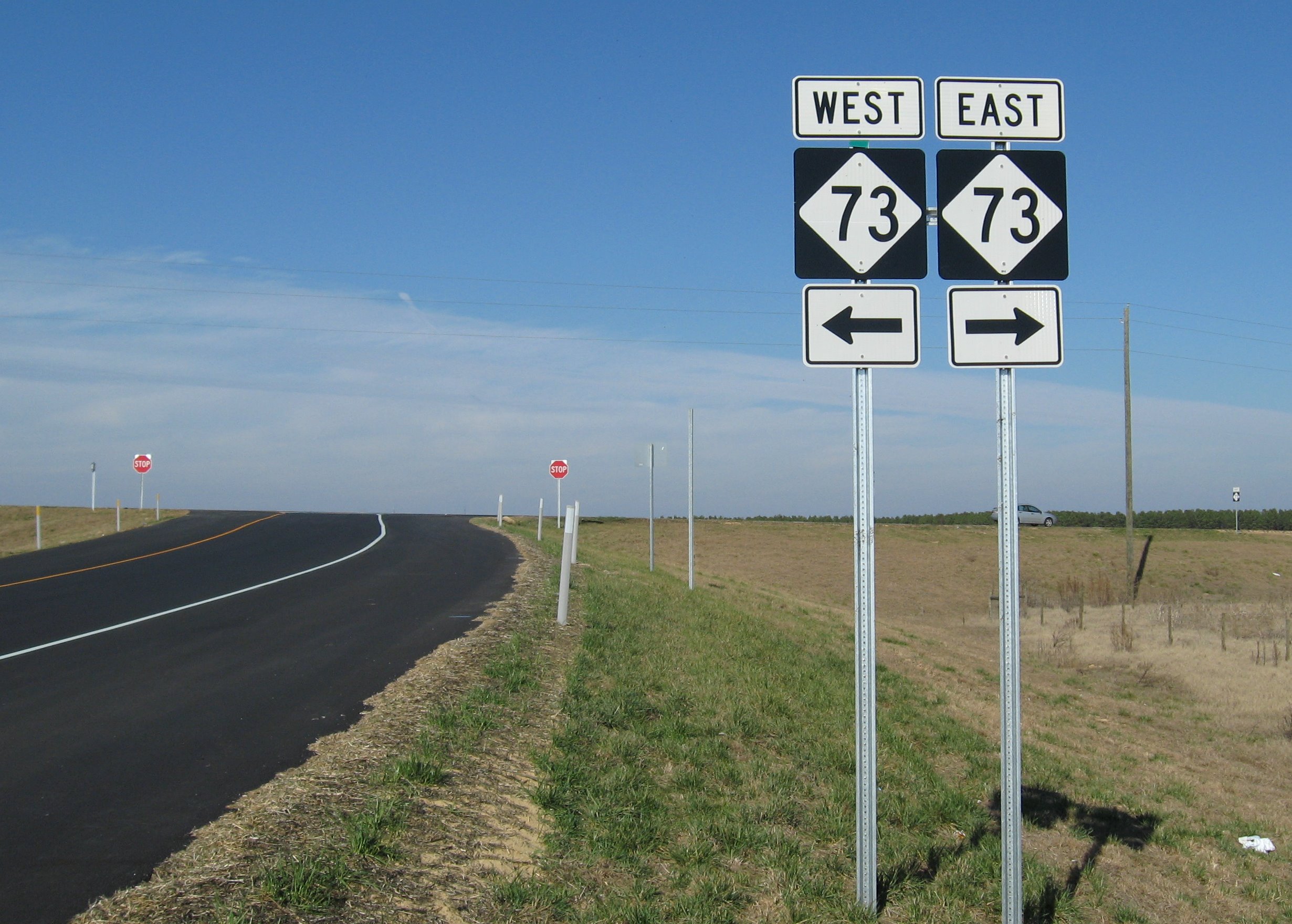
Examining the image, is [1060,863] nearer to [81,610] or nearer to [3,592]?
[81,610]

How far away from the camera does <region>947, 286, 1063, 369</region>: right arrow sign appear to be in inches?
198

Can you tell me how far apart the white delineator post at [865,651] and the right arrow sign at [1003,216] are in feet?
2.73

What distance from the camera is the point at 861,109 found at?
208 inches

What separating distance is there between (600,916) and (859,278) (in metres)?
3.43

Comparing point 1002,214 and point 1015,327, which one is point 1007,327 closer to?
point 1015,327

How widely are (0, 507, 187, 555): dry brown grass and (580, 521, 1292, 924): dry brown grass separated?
1976 centimetres

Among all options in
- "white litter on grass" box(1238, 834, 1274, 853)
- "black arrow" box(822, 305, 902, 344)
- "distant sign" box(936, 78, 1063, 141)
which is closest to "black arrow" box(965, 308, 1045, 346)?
"black arrow" box(822, 305, 902, 344)

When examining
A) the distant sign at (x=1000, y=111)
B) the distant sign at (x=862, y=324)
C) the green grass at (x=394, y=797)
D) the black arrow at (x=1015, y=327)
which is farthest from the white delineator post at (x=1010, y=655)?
the green grass at (x=394, y=797)

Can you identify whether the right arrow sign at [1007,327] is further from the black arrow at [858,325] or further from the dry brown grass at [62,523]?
the dry brown grass at [62,523]

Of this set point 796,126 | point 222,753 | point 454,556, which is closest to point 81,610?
point 222,753

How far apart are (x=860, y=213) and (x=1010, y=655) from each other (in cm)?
238

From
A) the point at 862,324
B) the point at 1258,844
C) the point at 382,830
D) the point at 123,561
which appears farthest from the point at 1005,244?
the point at 123,561

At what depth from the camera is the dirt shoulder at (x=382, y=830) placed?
14.2 feet

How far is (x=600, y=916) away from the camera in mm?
4703
